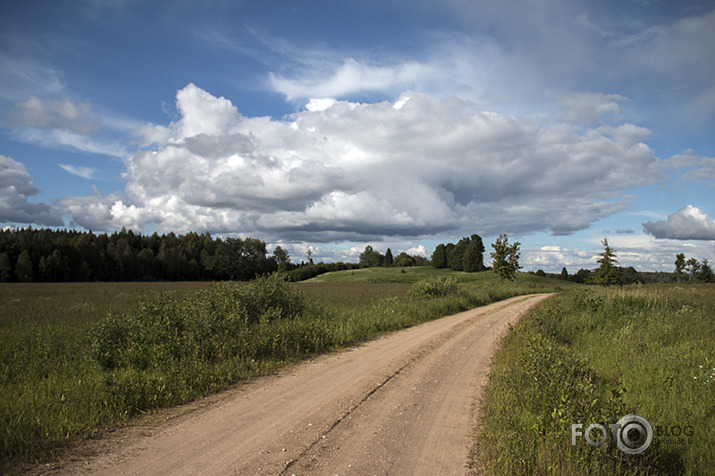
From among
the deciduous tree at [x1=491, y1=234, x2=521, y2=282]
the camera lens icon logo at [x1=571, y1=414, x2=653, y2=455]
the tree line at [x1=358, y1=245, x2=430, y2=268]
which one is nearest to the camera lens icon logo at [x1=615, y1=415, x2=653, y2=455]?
the camera lens icon logo at [x1=571, y1=414, x2=653, y2=455]

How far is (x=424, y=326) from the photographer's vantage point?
57.4 feet

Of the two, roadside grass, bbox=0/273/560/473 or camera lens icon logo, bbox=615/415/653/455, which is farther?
roadside grass, bbox=0/273/560/473

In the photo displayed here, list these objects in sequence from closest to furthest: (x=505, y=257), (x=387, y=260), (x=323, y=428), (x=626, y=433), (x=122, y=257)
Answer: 1. (x=626, y=433)
2. (x=323, y=428)
3. (x=505, y=257)
4. (x=122, y=257)
5. (x=387, y=260)

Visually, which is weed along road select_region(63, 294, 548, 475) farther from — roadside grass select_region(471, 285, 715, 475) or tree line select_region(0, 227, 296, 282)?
tree line select_region(0, 227, 296, 282)

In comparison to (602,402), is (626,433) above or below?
above

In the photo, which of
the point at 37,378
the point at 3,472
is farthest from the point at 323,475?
the point at 37,378

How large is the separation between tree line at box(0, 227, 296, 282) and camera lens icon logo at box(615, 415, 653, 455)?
6484cm

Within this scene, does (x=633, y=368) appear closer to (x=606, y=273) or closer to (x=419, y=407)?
(x=419, y=407)

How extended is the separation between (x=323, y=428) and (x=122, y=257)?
11509 cm

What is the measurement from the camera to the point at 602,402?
239 inches

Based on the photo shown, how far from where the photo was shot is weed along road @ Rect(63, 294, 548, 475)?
470cm

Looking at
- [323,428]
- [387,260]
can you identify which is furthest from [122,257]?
[323,428]

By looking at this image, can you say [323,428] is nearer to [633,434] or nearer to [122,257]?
[633,434]

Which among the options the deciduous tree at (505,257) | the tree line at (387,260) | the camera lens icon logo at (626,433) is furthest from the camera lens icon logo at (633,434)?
Result: the tree line at (387,260)
